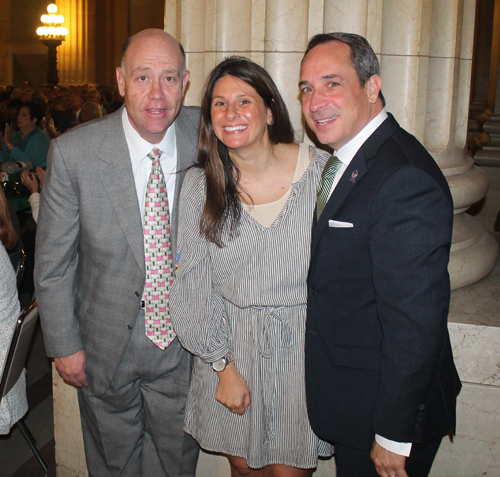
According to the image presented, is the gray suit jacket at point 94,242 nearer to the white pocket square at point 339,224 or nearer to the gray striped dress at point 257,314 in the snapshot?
the gray striped dress at point 257,314

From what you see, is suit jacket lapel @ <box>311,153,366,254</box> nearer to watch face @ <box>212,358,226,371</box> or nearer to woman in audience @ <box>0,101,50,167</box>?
watch face @ <box>212,358,226,371</box>

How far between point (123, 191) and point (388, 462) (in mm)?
1314

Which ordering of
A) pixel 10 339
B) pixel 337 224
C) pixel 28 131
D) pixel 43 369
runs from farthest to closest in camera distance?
pixel 28 131
pixel 43 369
pixel 10 339
pixel 337 224

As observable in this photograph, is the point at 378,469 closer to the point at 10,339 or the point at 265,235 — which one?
the point at 265,235

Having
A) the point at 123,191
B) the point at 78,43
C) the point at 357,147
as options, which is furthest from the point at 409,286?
the point at 78,43

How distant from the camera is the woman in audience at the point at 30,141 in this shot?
20.4 ft

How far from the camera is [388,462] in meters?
1.56

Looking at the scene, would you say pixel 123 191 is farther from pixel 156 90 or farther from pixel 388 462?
pixel 388 462

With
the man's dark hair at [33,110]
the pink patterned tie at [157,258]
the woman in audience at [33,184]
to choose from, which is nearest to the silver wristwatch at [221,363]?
the pink patterned tie at [157,258]

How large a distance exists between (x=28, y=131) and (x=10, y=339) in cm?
459

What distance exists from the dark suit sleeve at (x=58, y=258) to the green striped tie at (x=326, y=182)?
3.13 ft

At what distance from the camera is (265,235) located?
188 centimetres

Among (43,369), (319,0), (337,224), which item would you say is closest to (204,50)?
(319,0)

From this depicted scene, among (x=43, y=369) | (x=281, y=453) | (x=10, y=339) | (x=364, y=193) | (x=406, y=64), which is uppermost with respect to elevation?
(x=406, y=64)
